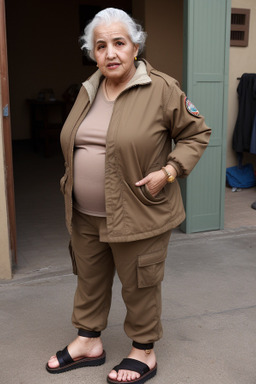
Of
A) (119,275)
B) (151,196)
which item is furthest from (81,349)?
(151,196)

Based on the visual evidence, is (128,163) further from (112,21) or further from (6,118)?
(6,118)

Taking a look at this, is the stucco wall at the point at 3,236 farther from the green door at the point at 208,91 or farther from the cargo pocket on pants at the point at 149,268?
the green door at the point at 208,91

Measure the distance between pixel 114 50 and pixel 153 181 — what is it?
55 cm

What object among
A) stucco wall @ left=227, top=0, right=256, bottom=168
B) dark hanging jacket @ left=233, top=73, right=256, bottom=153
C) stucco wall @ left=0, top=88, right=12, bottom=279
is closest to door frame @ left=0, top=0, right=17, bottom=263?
stucco wall @ left=0, top=88, right=12, bottom=279

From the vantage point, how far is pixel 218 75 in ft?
13.9

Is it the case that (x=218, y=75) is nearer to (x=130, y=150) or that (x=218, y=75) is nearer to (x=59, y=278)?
(x=59, y=278)

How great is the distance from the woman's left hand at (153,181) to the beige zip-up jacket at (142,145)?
0.02 m

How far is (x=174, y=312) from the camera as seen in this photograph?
2959 mm

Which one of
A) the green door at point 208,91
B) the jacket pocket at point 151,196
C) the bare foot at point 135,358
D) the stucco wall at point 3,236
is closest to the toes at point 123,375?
the bare foot at point 135,358

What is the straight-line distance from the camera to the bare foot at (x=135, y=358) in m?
2.27

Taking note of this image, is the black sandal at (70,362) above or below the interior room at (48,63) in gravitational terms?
below

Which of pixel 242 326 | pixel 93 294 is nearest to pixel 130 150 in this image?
pixel 93 294

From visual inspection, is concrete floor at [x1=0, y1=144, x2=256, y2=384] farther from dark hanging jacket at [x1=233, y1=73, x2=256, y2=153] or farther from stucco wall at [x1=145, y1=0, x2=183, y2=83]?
stucco wall at [x1=145, y1=0, x2=183, y2=83]

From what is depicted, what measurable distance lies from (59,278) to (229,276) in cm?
119
